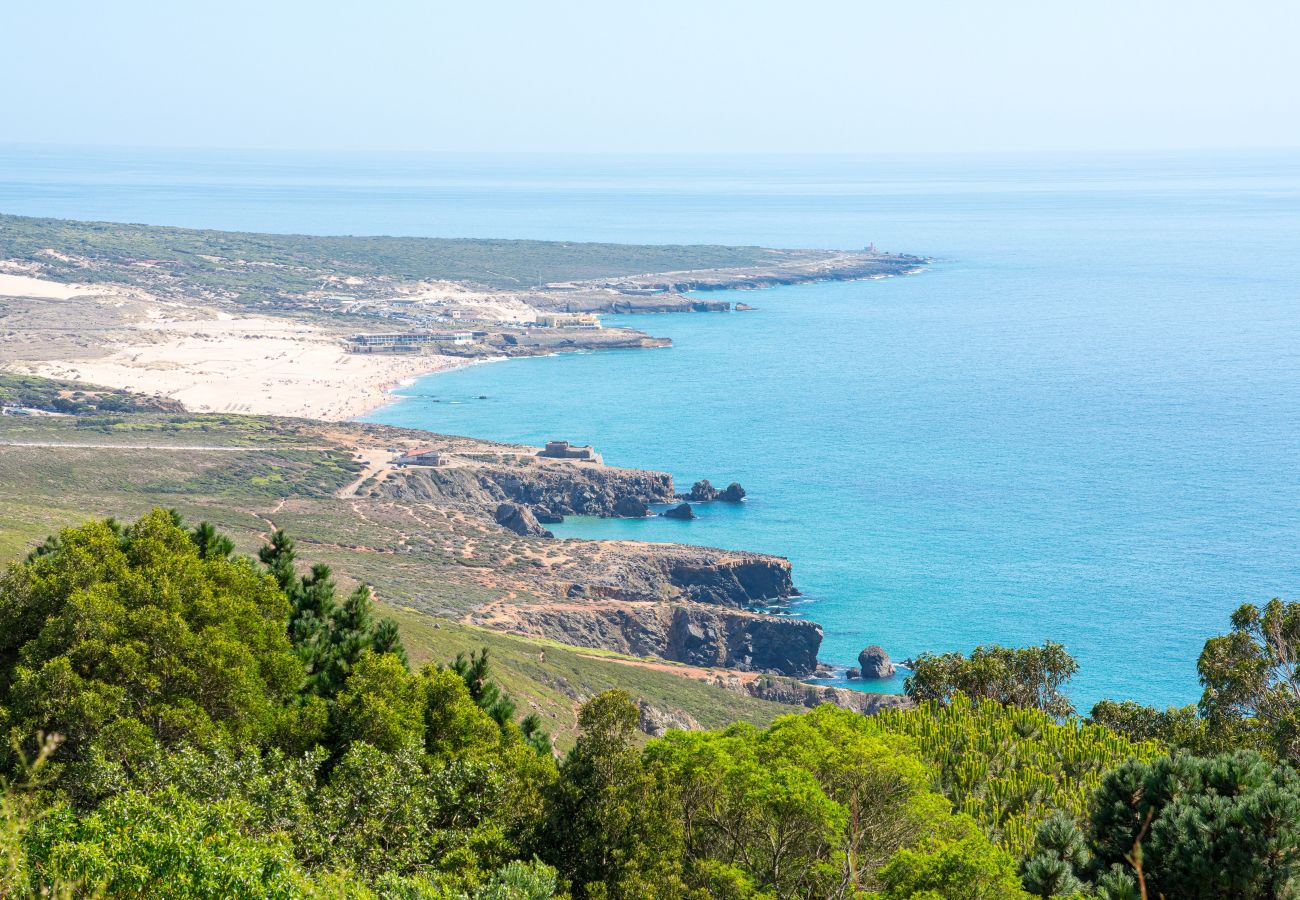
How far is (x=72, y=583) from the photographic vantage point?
3234 cm

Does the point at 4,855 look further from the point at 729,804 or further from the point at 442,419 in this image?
the point at 442,419

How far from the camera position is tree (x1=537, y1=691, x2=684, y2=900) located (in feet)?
85.3

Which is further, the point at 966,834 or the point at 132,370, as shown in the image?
the point at 132,370

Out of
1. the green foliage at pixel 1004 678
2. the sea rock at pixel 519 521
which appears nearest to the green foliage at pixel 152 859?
the green foliage at pixel 1004 678

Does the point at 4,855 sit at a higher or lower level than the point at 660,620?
higher

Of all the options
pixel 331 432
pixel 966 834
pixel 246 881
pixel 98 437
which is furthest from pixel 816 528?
pixel 246 881

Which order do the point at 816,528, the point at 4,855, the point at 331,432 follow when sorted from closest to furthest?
the point at 4,855, the point at 816,528, the point at 331,432

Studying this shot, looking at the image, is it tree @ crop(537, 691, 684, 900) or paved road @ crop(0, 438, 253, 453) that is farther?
paved road @ crop(0, 438, 253, 453)

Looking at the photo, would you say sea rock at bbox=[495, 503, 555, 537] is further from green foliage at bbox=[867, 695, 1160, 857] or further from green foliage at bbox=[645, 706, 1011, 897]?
green foliage at bbox=[645, 706, 1011, 897]

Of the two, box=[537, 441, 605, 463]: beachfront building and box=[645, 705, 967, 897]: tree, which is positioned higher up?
box=[645, 705, 967, 897]: tree

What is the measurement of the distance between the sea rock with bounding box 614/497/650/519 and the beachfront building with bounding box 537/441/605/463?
8405 millimetres

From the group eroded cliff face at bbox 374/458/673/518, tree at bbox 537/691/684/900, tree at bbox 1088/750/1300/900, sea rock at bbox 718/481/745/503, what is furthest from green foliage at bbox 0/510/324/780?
sea rock at bbox 718/481/745/503

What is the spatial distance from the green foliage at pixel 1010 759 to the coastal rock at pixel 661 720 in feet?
76.1

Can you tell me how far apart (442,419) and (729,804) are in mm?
132932
